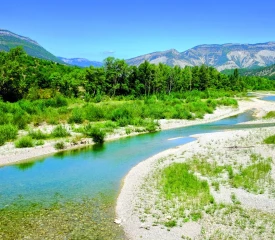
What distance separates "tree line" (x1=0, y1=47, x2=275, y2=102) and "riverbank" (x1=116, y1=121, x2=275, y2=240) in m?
50.2

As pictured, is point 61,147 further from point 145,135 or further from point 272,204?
point 272,204

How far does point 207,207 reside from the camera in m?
16.4

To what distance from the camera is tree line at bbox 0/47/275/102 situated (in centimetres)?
6725

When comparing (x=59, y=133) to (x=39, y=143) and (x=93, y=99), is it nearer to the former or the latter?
(x=39, y=143)

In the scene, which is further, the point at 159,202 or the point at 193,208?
the point at 159,202

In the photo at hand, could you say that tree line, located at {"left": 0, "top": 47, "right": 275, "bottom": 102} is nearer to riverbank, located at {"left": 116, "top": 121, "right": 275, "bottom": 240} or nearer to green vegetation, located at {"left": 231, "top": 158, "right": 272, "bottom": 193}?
riverbank, located at {"left": 116, "top": 121, "right": 275, "bottom": 240}

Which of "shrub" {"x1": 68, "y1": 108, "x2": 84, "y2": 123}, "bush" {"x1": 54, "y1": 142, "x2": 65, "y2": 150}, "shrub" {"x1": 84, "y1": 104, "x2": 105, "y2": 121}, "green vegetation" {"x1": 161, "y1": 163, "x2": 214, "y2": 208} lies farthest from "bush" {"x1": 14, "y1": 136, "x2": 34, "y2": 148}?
"shrub" {"x1": 84, "y1": 104, "x2": 105, "y2": 121}

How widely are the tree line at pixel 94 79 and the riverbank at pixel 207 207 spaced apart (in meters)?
50.2

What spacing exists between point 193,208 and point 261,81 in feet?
652

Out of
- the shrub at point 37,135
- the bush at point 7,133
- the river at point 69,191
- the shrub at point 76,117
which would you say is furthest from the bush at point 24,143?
the shrub at point 76,117

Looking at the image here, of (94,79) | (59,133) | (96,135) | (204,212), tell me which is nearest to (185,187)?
(204,212)

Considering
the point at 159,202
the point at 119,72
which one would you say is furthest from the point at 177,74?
the point at 159,202

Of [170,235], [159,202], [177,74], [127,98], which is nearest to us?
[170,235]

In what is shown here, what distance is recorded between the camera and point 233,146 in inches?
1224
